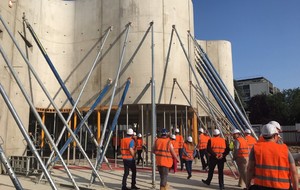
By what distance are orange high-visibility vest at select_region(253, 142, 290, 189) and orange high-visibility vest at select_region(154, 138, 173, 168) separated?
388cm

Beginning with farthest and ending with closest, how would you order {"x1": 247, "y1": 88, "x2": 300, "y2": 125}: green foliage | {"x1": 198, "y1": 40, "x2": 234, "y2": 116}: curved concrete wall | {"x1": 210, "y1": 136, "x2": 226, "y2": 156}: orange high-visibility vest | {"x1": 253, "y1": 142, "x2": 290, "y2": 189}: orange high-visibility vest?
{"x1": 247, "y1": 88, "x2": 300, "y2": 125}: green foliage
{"x1": 198, "y1": 40, "x2": 234, "y2": 116}: curved concrete wall
{"x1": 210, "y1": 136, "x2": 226, "y2": 156}: orange high-visibility vest
{"x1": 253, "y1": 142, "x2": 290, "y2": 189}: orange high-visibility vest

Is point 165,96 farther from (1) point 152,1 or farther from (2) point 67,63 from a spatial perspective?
(2) point 67,63

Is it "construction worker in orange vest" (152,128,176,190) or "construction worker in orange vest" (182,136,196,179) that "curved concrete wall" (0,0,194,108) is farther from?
"construction worker in orange vest" (152,128,176,190)

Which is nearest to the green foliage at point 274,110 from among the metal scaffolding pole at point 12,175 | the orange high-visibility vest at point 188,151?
the orange high-visibility vest at point 188,151

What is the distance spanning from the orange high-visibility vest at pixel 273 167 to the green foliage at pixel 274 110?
2011 inches

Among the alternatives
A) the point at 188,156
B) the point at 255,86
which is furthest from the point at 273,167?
the point at 255,86

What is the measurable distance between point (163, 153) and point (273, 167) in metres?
4.10

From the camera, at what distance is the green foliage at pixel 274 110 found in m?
51.1

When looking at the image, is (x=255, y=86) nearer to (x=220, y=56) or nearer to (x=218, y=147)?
(x=220, y=56)

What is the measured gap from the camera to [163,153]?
771cm

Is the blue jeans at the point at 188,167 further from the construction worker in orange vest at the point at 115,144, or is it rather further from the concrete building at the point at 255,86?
the concrete building at the point at 255,86

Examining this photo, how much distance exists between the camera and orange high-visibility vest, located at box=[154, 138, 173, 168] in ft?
25.2

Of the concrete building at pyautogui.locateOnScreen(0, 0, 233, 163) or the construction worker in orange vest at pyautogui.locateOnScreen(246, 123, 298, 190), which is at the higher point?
the concrete building at pyautogui.locateOnScreen(0, 0, 233, 163)

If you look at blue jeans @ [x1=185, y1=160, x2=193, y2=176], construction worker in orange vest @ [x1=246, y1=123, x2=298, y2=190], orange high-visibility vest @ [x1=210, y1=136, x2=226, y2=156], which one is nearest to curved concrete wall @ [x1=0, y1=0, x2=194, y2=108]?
blue jeans @ [x1=185, y1=160, x2=193, y2=176]
